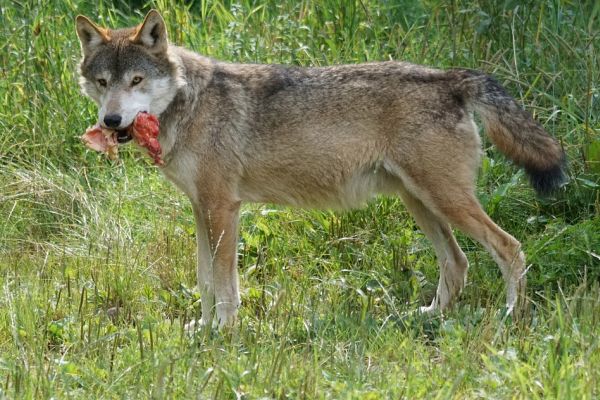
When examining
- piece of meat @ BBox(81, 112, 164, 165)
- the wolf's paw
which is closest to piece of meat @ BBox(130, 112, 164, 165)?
piece of meat @ BBox(81, 112, 164, 165)

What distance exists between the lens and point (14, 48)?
846 centimetres

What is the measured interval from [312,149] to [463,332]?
1734 millimetres

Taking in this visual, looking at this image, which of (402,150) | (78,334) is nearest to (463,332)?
(402,150)

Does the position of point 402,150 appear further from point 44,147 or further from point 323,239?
point 44,147

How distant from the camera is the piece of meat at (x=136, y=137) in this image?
5656 millimetres

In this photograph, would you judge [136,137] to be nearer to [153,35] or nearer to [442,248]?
[153,35]

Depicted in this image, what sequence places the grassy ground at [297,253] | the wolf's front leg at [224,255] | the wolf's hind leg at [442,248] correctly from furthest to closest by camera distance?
the wolf's hind leg at [442,248] → the wolf's front leg at [224,255] → the grassy ground at [297,253]

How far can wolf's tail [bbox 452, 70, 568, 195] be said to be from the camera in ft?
19.0

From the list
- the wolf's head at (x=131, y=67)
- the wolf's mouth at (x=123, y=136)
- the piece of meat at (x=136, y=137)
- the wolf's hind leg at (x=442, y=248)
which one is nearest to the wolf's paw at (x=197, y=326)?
the piece of meat at (x=136, y=137)

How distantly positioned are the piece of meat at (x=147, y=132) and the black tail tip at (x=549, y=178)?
212 cm

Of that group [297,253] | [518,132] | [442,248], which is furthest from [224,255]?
[518,132]

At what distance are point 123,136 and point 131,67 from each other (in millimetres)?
405

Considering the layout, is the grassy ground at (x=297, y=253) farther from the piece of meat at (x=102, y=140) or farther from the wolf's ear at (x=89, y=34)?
the wolf's ear at (x=89, y=34)

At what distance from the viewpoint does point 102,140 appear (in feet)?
18.6
